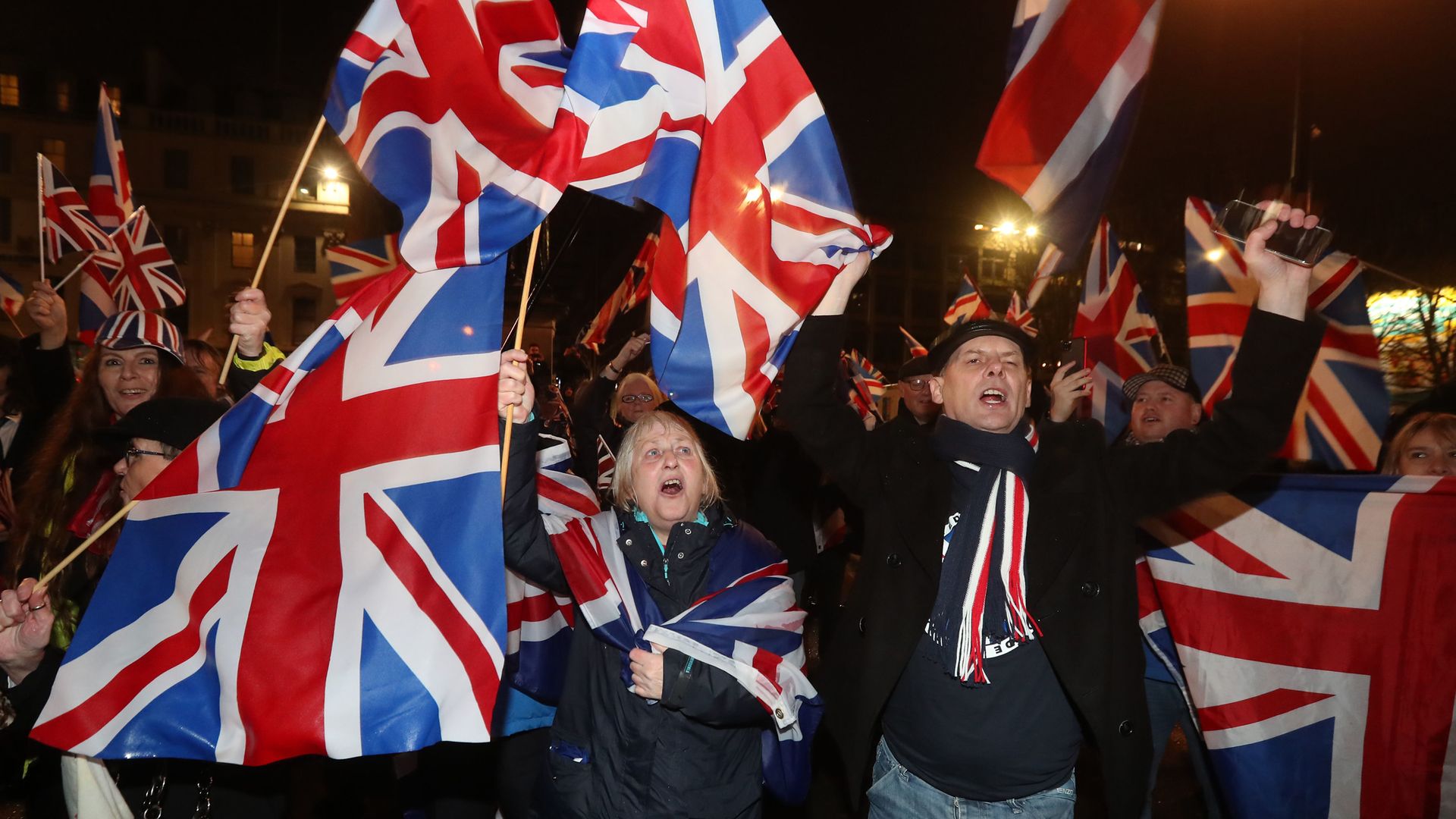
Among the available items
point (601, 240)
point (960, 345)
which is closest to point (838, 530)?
point (960, 345)

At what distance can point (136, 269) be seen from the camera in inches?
302

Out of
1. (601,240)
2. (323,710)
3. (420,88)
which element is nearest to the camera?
(323,710)

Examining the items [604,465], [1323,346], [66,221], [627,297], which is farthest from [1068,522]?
[66,221]

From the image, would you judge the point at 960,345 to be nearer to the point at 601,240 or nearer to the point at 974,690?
the point at 974,690

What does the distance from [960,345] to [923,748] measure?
1.29m

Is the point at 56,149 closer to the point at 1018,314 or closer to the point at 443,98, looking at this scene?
the point at 1018,314

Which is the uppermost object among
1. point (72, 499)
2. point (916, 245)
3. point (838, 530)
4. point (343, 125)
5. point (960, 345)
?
point (916, 245)

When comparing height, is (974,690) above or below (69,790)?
above

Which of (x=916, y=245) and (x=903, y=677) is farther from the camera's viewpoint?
(x=916, y=245)

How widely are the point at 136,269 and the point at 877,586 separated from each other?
22.3 feet

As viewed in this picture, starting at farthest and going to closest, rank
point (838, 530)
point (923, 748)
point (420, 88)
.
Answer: point (838, 530) → point (420, 88) → point (923, 748)

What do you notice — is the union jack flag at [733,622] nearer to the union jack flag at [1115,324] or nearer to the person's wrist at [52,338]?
the person's wrist at [52,338]

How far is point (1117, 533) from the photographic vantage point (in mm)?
3160

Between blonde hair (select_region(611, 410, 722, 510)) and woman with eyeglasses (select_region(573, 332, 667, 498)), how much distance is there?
2.98m
